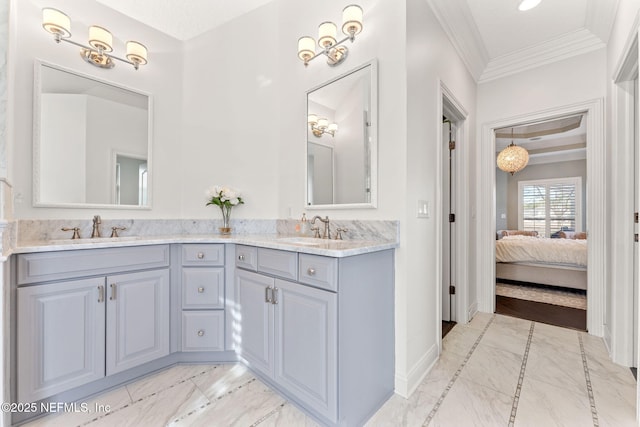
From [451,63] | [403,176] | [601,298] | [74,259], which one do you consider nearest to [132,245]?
[74,259]

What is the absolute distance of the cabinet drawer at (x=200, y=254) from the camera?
6.63ft

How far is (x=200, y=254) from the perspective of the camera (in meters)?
2.02

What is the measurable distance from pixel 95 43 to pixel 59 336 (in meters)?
2.08

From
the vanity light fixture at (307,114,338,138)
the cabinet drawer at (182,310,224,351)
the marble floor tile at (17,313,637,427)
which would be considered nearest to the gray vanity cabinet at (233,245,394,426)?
the marble floor tile at (17,313,637,427)


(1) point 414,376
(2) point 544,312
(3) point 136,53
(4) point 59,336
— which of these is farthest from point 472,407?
(3) point 136,53

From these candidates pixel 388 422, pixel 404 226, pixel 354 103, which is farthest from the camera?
pixel 354 103

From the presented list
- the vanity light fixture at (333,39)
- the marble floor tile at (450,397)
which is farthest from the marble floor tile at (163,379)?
the vanity light fixture at (333,39)

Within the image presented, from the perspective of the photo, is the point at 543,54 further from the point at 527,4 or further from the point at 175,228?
the point at 175,228

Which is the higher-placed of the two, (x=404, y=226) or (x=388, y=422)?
(x=404, y=226)

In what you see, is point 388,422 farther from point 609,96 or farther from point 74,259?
point 609,96

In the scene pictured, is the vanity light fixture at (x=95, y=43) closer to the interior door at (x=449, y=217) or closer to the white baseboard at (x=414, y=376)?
the interior door at (x=449, y=217)

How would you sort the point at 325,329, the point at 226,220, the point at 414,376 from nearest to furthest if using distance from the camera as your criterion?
the point at 325,329 < the point at 414,376 < the point at 226,220

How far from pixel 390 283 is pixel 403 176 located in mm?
665

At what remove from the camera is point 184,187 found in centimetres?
267
